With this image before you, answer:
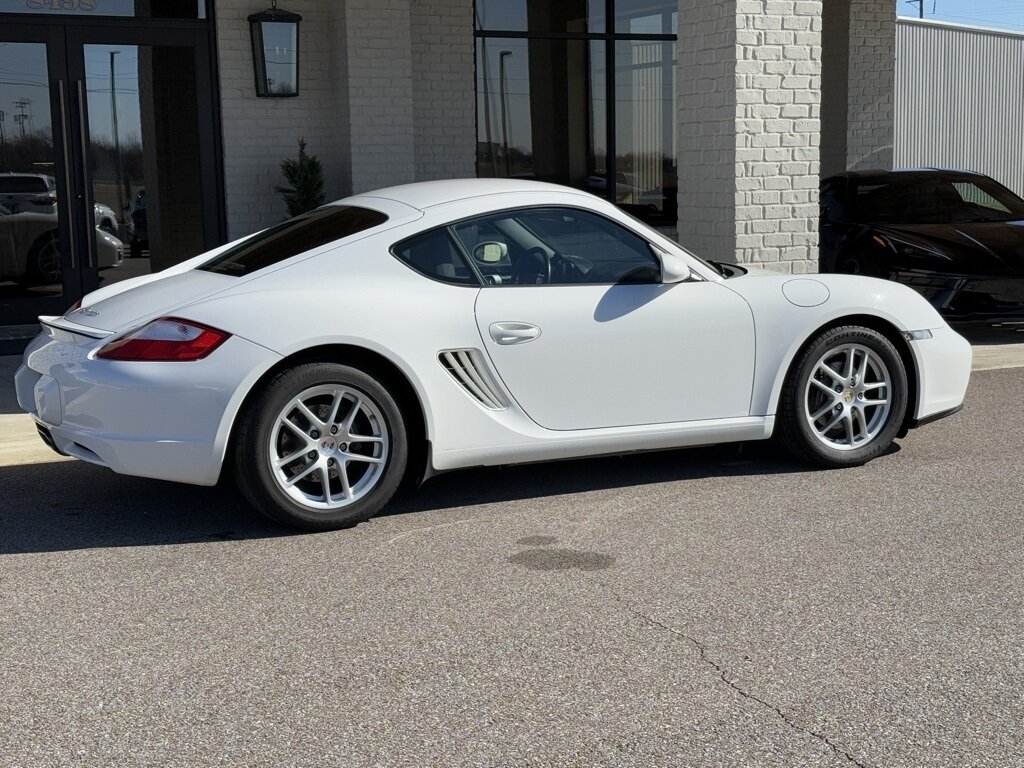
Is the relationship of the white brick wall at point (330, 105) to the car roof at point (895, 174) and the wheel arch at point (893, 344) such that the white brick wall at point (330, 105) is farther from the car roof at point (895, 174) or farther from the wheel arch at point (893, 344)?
the wheel arch at point (893, 344)

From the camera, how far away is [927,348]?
6484 millimetres

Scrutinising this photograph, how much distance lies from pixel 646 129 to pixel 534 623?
10.7 m

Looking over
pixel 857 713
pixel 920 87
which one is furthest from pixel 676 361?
pixel 920 87

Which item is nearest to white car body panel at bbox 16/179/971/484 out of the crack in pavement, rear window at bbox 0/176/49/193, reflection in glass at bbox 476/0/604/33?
the crack in pavement

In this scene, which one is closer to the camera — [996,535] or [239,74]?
[996,535]

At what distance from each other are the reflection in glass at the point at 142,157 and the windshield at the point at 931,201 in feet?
19.9

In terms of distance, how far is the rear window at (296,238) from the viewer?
18.8ft

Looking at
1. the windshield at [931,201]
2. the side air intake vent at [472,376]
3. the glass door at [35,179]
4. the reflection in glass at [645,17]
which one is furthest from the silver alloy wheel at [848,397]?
the reflection in glass at [645,17]

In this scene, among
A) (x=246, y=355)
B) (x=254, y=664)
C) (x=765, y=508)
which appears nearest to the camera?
(x=254, y=664)

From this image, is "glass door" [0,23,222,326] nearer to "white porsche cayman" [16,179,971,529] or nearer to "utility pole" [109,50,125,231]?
"utility pole" [109,50,125,231]

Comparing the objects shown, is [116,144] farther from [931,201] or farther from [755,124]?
[931,201]

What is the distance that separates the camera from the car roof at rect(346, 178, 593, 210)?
5.89 m

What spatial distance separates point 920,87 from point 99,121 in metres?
16.4

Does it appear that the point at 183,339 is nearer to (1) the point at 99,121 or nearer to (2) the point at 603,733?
(2) the point at 603,733
